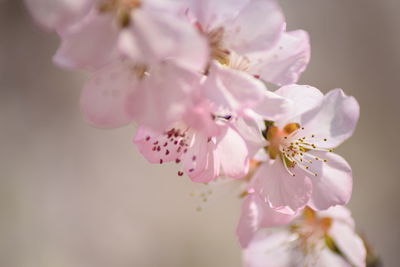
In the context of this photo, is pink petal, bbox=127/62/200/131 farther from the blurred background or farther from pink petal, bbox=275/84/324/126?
the blurred background

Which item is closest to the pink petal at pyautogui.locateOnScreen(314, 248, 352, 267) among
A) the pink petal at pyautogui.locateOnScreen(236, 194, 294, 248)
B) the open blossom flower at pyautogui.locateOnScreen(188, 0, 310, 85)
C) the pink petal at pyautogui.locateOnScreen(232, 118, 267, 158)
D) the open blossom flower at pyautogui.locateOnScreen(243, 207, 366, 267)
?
the open blossom flower at pyautogui.locateOnScreen(243, 207, 366, 267)

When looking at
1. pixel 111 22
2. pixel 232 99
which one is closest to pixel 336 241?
pixel 232 99

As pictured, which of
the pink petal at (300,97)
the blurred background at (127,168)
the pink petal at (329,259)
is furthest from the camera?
the blurred background at (127,168)

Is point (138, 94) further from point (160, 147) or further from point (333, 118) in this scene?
point (333, 118)

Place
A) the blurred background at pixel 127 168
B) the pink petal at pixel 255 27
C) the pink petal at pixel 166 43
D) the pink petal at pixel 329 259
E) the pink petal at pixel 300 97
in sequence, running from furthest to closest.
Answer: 1. the blurred background at pixel 127 168
2. the pink petal at pixel 329 259
3. the pink petal at pixel 300 97
4. the pink petal at pixel 255 27
5. the pink petal at pixel 166 43

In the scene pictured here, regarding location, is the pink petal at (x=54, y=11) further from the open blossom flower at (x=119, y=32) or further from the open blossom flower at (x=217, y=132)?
the open blossom flower at (x=217, y=132)

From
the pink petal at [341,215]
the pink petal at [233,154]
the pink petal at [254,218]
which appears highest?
the pink petal at [233,154]

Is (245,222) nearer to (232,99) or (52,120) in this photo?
(232,99)

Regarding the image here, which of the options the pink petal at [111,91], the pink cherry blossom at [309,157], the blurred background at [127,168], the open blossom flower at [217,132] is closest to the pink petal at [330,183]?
the pink cherry blossom at [309,157]
